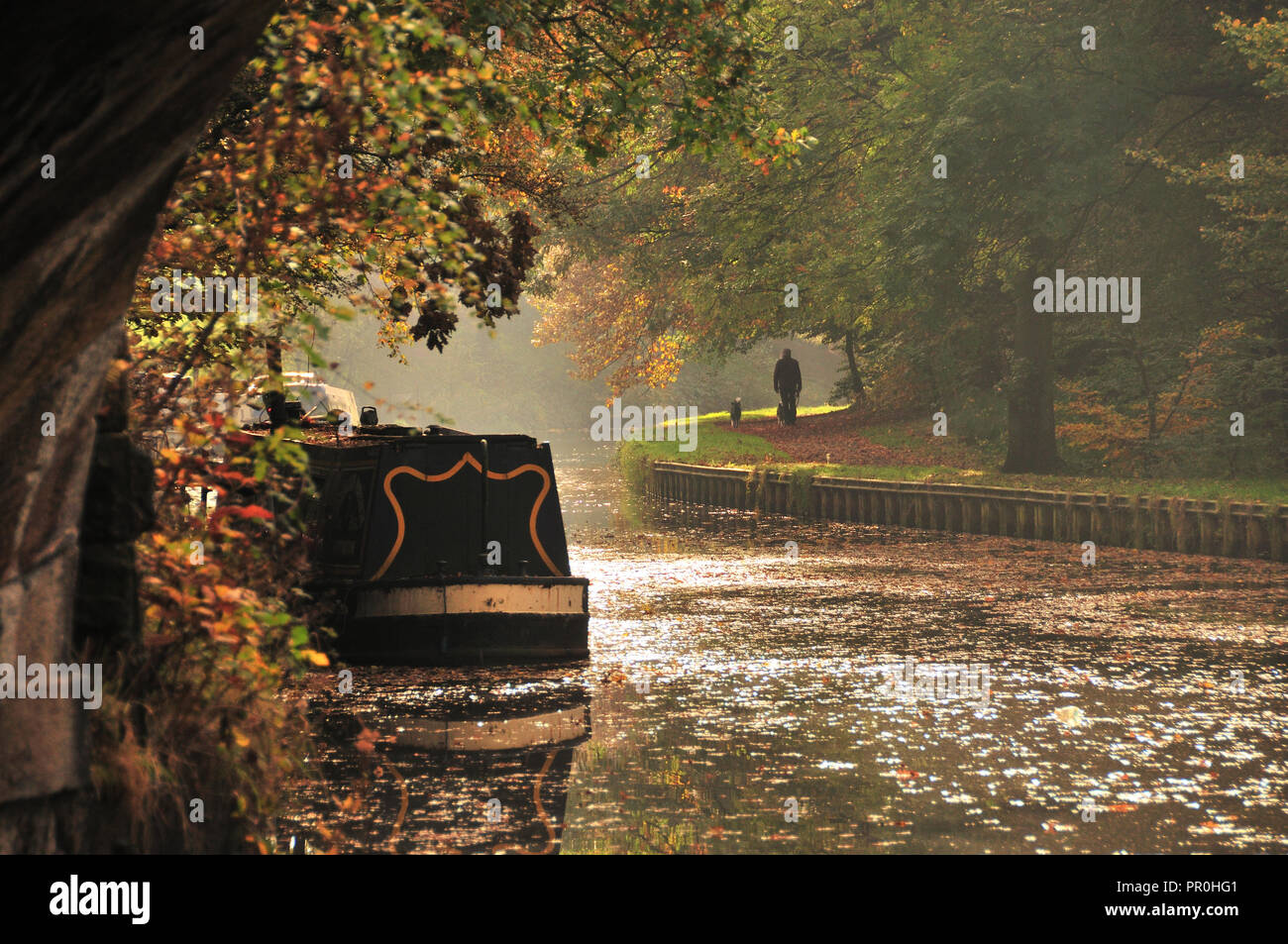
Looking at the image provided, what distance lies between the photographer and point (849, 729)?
11.3m

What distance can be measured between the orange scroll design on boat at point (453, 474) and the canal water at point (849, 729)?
1058 mm

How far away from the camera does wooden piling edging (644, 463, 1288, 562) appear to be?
2217cm

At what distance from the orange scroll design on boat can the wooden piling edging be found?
11.0 m

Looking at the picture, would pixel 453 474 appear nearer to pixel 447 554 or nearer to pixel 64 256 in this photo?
pixel 447 554

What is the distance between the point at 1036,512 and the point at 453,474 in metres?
13.2

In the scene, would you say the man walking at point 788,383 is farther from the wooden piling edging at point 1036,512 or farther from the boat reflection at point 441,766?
the boat reflection at point 441,766

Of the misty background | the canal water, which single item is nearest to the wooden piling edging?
the canal water

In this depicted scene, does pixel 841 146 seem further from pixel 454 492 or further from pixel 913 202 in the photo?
pixel 454 492

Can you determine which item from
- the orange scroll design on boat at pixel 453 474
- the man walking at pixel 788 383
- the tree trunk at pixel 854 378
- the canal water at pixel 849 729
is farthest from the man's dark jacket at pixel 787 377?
the orange scroll design on boat at pixel 453 474

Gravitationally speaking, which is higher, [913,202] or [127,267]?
[913,202]

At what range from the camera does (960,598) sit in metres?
18.6
